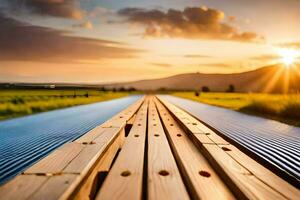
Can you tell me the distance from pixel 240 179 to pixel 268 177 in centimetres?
27

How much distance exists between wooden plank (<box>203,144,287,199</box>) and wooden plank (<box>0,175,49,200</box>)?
1.09m

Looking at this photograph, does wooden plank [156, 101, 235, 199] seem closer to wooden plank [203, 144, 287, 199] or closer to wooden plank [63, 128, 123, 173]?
wooden plank [203, 144, 287, 199]

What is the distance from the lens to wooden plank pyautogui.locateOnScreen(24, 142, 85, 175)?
1494 millimetres

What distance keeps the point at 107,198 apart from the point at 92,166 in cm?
40

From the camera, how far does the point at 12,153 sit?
8.73 feet

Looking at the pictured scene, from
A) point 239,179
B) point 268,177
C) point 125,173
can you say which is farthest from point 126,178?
Answer: point 268,177

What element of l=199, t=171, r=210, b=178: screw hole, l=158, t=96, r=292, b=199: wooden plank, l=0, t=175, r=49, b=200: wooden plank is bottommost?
l=199, t=171, r=210, b=178: screw hole

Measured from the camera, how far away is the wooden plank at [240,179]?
4.39 ft

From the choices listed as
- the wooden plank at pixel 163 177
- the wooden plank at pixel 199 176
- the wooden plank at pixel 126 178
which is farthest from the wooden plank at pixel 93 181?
→ the wooden plank at pixel 199 176

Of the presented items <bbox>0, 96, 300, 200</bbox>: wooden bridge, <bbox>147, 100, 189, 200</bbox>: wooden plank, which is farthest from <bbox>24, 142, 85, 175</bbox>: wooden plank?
<bbox>147, 100, 189, 200</bbox>: wooden plank

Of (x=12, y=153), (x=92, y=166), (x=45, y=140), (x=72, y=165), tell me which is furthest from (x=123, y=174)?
(x=45, y=140)

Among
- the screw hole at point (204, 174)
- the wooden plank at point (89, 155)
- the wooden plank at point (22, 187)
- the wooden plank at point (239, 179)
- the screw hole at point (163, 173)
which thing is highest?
the wooden plank at point (89, 155)

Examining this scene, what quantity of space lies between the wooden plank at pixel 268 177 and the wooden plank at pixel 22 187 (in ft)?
4.42

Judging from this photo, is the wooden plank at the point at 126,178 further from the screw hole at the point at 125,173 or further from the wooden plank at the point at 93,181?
the wooden plank at the point at 93,181
